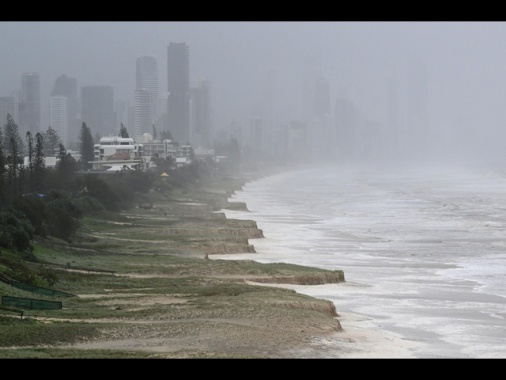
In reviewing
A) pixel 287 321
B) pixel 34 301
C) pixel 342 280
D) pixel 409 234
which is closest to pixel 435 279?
pixel 342 280

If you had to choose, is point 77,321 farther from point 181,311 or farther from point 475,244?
point 475,244

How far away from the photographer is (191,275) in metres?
34.0

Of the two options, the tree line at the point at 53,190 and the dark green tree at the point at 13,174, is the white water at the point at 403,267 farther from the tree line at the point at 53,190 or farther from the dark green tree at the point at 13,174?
the dark green tree at the point at 13,174

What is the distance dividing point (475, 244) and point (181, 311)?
30858 mm

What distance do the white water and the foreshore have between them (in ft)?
3.34

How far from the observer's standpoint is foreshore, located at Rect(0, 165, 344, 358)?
18.7 metres

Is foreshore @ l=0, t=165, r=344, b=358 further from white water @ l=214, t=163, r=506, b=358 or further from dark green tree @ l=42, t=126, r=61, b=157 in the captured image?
Answer: dark green tree @ l=42, t=126, r=61, b=157

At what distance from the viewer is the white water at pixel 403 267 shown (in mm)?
22219

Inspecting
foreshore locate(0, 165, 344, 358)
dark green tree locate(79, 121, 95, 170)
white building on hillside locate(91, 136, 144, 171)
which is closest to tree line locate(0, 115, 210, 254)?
dark green tree locate(79, 121, 95, 170)

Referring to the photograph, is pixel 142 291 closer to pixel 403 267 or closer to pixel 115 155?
pixel 403 267

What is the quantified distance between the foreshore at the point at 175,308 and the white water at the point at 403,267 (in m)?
1.02

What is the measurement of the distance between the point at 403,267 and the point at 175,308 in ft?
58.8

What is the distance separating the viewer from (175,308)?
2362 cm

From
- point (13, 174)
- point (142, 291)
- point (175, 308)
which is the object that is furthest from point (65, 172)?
point (175, 308)
